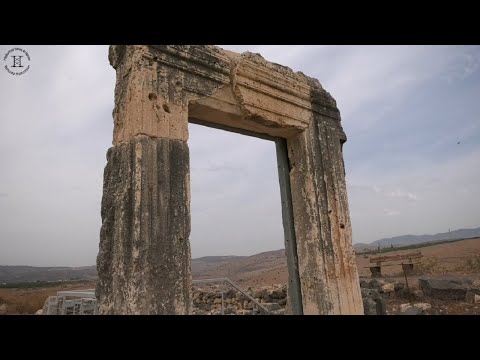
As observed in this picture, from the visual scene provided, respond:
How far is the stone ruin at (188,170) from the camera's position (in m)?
2.53

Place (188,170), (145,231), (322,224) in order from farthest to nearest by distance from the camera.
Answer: (322,224) → (188,170) → (145,231)

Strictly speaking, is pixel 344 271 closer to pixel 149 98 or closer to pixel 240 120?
pixel 240 120

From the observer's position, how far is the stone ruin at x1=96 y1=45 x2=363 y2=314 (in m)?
2.53

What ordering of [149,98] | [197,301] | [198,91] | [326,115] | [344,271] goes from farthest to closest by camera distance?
[197,301]
[326,115]
[344,271]
[198,91]
[149,98]

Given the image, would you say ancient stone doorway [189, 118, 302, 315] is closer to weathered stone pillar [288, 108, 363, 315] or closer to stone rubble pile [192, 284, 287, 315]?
weathered stone pillar [288, 108, 363, 315]

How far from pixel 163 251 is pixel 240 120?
1.66 meters

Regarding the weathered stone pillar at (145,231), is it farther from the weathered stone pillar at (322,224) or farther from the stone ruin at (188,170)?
the weathered stone pillar at (322,224)

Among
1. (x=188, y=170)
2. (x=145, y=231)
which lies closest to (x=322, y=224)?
(x=188, y=170)

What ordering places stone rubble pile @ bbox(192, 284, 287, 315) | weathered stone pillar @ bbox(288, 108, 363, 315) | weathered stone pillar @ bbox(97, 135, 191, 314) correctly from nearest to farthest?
weathered stone pillar @ bbox(97, 135, 191, 314) → weathered stone pillar @ bbox(288, 108, 363, 315) → stone rubble pile @ bbox(192, 284, 287, 315)

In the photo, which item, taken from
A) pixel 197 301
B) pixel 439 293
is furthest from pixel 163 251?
pixel 439 293

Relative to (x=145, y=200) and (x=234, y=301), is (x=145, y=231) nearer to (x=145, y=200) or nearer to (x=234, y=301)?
(x=145, y=200)

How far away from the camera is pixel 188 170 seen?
2.89m

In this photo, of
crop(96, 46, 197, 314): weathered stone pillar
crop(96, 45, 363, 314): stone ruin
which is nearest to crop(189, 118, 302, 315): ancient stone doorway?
crop(96, 45, 363, 314): stone ruin
